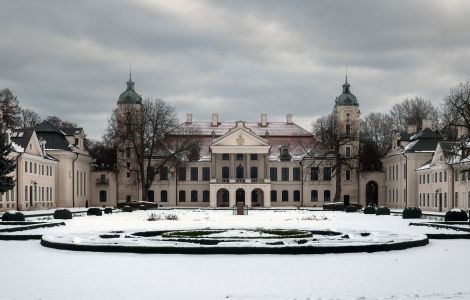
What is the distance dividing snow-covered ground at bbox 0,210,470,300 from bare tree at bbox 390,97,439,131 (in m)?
69.4

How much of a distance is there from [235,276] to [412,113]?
7999cm

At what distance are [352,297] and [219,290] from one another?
269 centimetres

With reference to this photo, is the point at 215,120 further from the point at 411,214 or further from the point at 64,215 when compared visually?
the point at 64,215

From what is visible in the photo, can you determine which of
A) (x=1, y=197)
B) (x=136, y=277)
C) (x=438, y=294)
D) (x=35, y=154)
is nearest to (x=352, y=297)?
(x=438, y=294)

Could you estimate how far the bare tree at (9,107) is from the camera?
259 ft

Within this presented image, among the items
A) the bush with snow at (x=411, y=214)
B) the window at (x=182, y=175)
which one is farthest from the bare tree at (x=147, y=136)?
the bush with snow at (x=411, y=214)

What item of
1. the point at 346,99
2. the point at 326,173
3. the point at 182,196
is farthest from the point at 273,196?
the point at 346,99

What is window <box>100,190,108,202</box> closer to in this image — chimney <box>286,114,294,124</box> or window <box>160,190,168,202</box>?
window <box>160,190,168,202</box>

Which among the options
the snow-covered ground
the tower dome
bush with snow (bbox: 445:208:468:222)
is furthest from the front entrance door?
the snow-covered ground

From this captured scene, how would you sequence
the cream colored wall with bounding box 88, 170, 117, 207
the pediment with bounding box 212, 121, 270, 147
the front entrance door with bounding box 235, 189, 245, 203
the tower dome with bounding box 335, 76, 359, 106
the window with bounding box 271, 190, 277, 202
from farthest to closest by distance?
1. the tower dome with bounding box 335, 76, 359, 106
2. the window with bounding box 271, 190, 277, 202
3. the cream colored wall with bounding box 88, 170, 117, 207
4. the front entrance door with bounding box 235, 189, 245, 203
5. the pediment with bounding box 212, 121, 270, 147

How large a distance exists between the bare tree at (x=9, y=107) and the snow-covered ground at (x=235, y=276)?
6174cm

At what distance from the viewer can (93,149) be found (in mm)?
103875

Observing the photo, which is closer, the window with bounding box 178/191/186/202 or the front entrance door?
the front entrance door

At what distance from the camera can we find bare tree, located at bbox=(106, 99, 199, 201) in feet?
250
